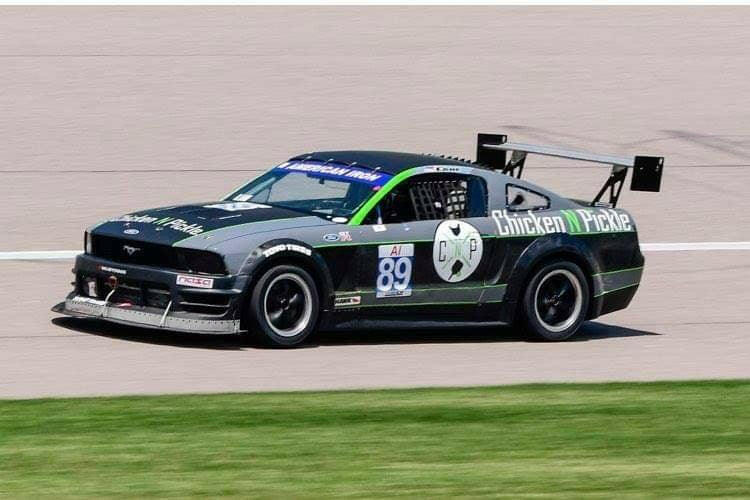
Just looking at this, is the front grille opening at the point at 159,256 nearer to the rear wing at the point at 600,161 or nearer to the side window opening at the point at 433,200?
the side window opening at the point at 433,200

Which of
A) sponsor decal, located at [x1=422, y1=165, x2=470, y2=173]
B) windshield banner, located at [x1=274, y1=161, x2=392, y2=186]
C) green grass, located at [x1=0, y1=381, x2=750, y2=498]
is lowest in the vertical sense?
green grass, located at [x1=0, y1=381, x2=750, y2=498]

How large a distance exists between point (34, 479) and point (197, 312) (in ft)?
12.1

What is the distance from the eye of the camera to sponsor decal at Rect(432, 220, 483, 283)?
11.9 metres

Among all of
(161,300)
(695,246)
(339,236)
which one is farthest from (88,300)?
(695,246)

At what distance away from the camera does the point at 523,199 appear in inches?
493

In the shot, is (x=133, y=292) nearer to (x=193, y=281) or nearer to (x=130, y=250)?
(x=130, y=250)

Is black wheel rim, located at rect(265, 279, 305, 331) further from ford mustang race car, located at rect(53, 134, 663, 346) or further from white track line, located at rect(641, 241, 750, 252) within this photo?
white track line, located at rect(641, 241, 750, 252)

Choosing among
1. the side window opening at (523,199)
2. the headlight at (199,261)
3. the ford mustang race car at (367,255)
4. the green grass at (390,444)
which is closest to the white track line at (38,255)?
the ford mustang race car at (367,255)

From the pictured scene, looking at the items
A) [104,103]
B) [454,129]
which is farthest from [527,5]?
[104,103]

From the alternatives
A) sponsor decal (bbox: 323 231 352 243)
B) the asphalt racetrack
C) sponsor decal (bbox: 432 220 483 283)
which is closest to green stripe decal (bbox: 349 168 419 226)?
sponsor decal (bbox: 323 231 352 243)

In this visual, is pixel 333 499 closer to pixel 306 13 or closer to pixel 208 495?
pixel 208 495

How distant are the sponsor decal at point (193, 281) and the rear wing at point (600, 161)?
3.05m

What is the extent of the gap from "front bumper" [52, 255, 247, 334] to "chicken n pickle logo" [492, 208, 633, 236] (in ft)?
7.26

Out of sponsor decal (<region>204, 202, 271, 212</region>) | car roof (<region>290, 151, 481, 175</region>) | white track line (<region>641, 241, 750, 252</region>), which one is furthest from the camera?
white track line (<region>641, 241, 750, 252</region>)
